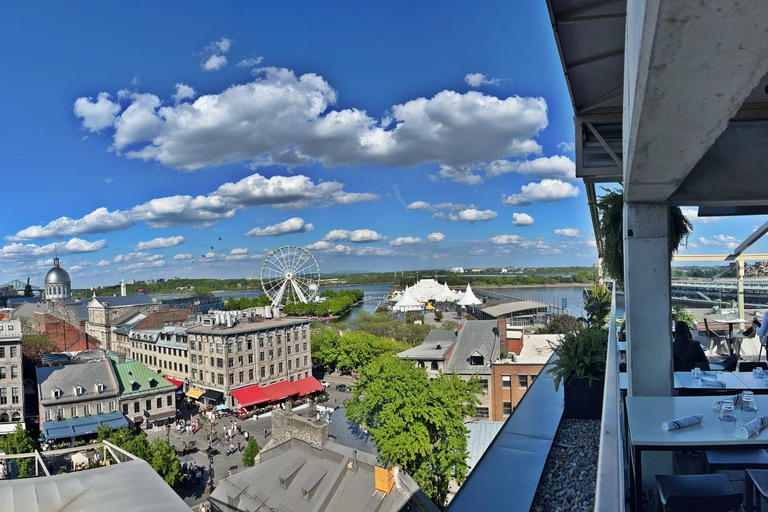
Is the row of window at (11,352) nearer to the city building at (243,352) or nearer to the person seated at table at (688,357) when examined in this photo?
the city building at (243,352)

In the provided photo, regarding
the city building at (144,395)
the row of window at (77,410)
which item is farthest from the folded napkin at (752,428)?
the city building at (144,395)

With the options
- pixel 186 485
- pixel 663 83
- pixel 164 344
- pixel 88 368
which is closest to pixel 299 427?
pixel 186 485

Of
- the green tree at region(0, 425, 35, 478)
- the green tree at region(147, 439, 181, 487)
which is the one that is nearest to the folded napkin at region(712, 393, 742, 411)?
the green tree at region(147, 439, 181, 487)

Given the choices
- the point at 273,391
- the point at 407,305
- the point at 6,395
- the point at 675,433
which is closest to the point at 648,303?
the point at 675,433

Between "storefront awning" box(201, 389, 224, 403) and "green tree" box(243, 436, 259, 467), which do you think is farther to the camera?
"storefront awning" box(201, 389, 224, 403)

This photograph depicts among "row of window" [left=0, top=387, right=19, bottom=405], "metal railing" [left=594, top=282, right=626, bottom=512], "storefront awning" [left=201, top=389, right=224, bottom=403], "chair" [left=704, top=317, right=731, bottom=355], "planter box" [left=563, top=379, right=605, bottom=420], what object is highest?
"metal railing" [left=594, top=282, right=626, bottom=512]

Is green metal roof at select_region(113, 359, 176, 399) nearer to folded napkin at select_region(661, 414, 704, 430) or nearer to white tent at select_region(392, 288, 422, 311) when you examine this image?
folded napkin at select_region(661, 414, 704, 430)

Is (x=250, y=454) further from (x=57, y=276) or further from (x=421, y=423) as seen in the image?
(x=57, y=276)

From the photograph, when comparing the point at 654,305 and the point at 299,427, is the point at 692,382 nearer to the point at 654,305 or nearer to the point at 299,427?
the point at 654,305
